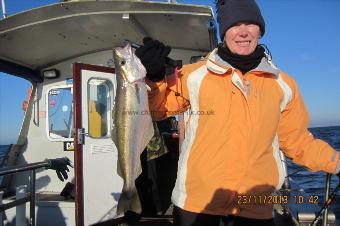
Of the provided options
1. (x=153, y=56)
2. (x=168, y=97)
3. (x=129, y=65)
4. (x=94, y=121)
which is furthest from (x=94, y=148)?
(x=153, y=56)

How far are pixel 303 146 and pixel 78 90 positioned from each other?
4.10 metres

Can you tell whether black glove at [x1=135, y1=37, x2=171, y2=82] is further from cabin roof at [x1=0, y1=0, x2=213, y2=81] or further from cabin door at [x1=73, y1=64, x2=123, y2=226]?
cabin door at [x1=73, y1=64, x2=123, y2=226]

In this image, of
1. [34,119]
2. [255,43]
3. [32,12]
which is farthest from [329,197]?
[34,119]

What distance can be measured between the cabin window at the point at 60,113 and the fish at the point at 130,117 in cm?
535

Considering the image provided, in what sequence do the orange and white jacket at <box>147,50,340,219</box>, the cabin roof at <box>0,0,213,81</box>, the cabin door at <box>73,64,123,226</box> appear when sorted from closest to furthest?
the orange and white jacket at <box>147,50,340,219</box>, the cabin roof at <box>0,0,213,81</box>, the cabin door at <box>73,64,123,226</box>

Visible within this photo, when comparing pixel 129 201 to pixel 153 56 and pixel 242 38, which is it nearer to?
pixel 153 56

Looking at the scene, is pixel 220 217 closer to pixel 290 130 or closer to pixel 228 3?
pixel 290 130

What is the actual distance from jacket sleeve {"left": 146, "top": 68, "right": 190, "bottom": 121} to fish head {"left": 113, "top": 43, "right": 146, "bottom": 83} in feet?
0.47

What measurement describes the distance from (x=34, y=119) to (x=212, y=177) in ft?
21.5

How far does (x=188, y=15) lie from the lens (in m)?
5.14

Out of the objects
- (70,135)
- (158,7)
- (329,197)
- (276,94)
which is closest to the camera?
(276,94)

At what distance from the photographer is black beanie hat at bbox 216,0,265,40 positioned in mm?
2863

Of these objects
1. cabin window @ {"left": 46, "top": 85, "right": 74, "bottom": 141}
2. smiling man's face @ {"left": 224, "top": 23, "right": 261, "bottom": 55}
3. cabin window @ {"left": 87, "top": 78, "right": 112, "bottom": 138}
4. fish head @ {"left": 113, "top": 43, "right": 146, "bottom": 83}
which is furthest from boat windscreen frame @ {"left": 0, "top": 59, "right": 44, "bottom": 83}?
smiling man's face @ {"left": 224, "top": 23, "right": 261, "bottom": 55}

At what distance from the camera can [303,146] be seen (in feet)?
10.8
